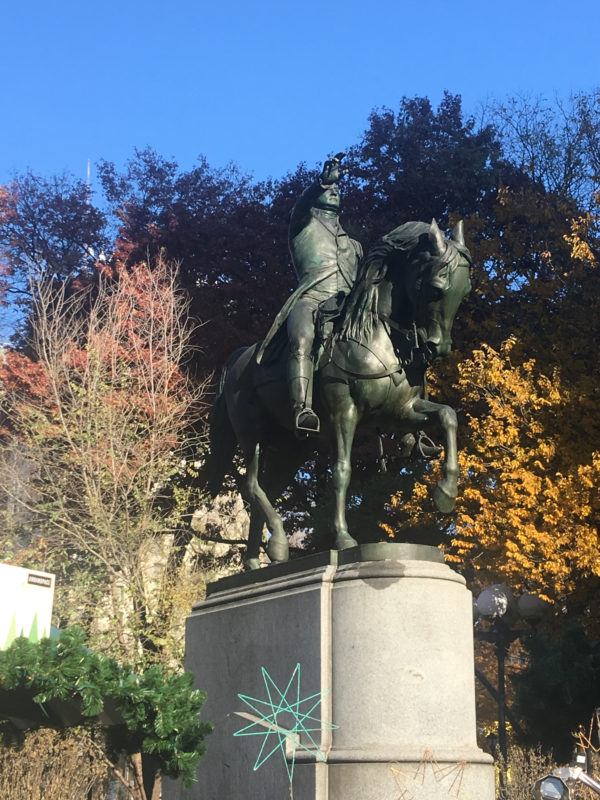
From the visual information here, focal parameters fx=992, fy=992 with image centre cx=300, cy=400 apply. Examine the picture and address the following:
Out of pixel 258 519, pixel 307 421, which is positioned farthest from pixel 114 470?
pixel 307 421

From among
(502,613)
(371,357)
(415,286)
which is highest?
(415,286)

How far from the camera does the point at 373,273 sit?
27.8 feet

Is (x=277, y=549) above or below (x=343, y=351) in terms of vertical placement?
below

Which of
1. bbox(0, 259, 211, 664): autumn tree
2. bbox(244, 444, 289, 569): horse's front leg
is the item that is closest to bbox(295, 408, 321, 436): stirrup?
bbox(244, 444, 289, 569): horse's front leg

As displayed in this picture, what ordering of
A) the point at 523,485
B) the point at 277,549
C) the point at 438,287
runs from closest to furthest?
1. the point at 438,287
2. the point at 277,549
3. the point at 523,485

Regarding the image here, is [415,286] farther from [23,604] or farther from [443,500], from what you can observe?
[23,604]

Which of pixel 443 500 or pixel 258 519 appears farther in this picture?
pixel 258 519

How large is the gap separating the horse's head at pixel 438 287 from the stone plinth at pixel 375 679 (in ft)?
5.82

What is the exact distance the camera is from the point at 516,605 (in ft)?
61.5

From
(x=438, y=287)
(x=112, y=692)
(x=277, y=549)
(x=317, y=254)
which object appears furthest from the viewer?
(x=317, y=254)

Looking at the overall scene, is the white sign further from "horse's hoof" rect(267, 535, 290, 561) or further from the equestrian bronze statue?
"horse's hoof" rect(267, 535, 290, 561)

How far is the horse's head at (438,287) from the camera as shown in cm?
790

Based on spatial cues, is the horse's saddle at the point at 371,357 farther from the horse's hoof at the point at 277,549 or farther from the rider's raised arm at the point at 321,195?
the rider's raised arm at the point at 321,195

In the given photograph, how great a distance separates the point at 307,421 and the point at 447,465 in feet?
4.36
